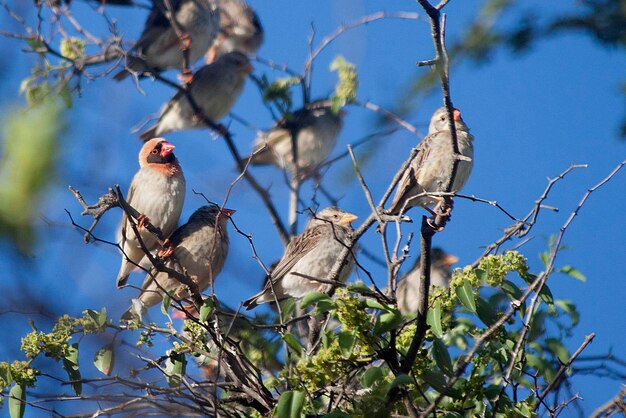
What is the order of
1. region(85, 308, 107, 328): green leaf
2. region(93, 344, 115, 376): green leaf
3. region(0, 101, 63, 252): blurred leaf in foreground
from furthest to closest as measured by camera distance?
region(93, 344, 115, 376): green leaf, region(85, 308, 107, 328): green leaf, region(0, 101, 63, 252): blurred leaf in foreground

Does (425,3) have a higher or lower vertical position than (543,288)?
higher

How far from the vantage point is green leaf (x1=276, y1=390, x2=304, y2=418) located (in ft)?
10.1

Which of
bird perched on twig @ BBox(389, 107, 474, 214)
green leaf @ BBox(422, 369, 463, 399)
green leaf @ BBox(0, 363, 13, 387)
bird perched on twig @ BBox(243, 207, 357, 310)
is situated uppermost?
bird perched on twig @ BBox(389, 107, 474, 214)

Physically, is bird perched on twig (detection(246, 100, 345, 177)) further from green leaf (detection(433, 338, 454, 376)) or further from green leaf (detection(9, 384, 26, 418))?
green leaf (detection(433, 338, 454, 376))

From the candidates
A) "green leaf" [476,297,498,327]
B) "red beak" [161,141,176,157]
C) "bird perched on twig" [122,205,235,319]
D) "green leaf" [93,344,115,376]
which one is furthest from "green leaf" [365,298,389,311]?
"red beak" [161,141,176,157]

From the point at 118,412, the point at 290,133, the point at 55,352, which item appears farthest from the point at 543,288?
the point at 290,133

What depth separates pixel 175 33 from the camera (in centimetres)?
1006

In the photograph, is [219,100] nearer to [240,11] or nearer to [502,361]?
[240,11]

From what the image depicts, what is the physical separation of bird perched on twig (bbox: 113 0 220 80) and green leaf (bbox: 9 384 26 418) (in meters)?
6.42

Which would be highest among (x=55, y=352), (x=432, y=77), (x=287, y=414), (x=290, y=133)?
(x=290, y=133)

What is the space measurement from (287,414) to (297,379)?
36 cm

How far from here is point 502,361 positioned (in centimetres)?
387

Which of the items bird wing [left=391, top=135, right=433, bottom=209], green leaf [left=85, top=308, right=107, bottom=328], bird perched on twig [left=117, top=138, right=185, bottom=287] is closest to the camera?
green leaf [left=85, top=308, right=107, bottom=328]

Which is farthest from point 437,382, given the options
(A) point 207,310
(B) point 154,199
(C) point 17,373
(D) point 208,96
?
(D) point 208,96
